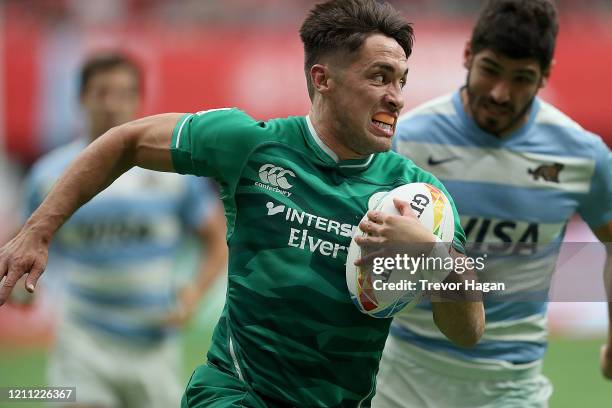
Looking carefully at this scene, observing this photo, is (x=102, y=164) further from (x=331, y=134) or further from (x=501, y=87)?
(x=501, y=87)

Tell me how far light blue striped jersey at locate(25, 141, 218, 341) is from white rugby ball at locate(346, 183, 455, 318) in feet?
12.8

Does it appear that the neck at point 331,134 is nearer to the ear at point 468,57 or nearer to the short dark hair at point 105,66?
the ear at point 468,57

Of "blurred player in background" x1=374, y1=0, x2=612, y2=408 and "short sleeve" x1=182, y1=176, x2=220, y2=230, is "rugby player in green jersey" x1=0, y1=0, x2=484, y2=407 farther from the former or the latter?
"short sleeve" x1=182, y1=176, x2=220, y2=230

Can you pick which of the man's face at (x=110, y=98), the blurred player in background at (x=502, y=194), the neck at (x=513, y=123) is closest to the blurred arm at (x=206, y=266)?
the man's face at (x=110, y=98)

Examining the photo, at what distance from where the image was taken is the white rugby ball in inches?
156

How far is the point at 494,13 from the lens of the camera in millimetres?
5395

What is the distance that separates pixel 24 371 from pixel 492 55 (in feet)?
26.1

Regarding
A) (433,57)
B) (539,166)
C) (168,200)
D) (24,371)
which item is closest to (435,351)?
(539,166)

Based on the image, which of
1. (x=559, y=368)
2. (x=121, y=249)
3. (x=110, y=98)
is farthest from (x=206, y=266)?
(x=559, y=368)

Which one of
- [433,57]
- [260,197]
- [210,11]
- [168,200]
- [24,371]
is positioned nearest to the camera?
[260,197]

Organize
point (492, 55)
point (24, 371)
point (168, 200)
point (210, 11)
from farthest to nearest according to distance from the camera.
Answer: point (210, 11) < point (24, 371) < point (168, 200) < point (492, 55)

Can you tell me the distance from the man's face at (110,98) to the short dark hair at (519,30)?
10.1ft

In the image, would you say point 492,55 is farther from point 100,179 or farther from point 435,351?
point 100,179

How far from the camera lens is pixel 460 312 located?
3994 millimetres
